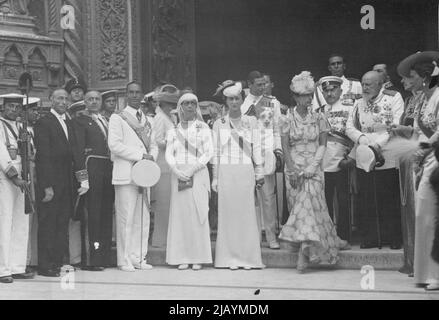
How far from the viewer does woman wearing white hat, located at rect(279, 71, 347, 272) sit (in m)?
9.66

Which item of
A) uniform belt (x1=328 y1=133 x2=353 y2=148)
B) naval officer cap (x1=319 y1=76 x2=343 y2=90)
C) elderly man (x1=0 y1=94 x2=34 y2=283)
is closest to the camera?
elderly man (x1=0 y1=94 x2=34 y2=283)

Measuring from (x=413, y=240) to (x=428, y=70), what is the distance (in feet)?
5.39

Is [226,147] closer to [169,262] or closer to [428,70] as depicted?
[169,262]

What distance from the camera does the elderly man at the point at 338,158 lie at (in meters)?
10.4

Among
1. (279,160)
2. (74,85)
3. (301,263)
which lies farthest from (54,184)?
(301,263)

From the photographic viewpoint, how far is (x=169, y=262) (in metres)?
10.2

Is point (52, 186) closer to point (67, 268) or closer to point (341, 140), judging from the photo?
point (67, 268)

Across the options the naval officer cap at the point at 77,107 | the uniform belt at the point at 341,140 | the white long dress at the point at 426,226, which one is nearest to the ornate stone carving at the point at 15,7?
the naval officer cap at the point at 77,107

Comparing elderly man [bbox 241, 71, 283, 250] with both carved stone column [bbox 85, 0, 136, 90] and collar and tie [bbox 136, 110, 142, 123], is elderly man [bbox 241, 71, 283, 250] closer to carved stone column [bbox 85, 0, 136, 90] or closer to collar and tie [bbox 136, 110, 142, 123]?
collar and tie [bbox 136, 110, 142, 123]

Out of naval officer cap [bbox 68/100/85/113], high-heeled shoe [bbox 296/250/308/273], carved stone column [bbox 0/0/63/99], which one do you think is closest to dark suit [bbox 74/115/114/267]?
naval officer cap [bbox 68/100/85/113]

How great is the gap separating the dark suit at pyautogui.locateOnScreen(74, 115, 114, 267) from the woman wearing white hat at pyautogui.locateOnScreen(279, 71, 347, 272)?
1.86 metres

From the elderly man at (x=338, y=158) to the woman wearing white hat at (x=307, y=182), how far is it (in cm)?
38

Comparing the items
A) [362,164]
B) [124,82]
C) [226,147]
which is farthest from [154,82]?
[362,164]

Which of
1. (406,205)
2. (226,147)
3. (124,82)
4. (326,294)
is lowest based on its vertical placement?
(326,294)
